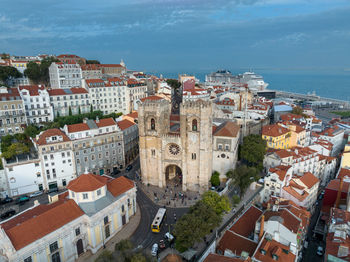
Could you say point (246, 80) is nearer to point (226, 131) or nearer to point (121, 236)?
point (226, 131)

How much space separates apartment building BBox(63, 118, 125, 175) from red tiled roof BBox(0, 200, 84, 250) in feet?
66.1

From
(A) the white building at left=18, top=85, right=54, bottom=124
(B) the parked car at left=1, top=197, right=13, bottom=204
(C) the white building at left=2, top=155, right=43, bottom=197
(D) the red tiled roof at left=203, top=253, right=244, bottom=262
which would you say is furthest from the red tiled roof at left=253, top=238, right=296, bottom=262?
(A) the white building at left=18, top=85, right=54, bottom=124

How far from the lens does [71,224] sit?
103ft

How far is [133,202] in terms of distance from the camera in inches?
1655

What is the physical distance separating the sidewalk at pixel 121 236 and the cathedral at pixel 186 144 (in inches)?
413

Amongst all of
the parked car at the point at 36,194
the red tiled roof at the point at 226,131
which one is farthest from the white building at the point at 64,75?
the red tiled roof at the point at 226,131

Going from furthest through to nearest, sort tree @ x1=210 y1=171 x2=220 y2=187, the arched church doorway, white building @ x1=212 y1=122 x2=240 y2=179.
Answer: the arched church doorway, white building @ x1=212 y1=122 x2=240 y2=179, tree @ x1=210 y1=171 x2=220 y2=187

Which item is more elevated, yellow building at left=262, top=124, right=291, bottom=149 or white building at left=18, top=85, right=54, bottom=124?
white building at left=18, top=85, right=54, bottom=124

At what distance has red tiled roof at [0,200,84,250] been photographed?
27.6 m

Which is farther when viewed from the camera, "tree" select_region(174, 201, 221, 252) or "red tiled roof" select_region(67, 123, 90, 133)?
"red tiled roof" select_region(67, 123, 90, 133)

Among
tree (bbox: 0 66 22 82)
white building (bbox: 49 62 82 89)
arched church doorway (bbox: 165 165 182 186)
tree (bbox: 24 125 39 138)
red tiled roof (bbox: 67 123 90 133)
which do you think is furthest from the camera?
white building (bbox: 49 62 82 89)

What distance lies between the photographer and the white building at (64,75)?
83125 mm

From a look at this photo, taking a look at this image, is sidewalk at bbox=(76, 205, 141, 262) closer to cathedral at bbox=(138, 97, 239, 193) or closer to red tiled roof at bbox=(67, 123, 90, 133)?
cathedral at bbox=(138, 97, 239, 193)

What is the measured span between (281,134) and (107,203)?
45187 mm
